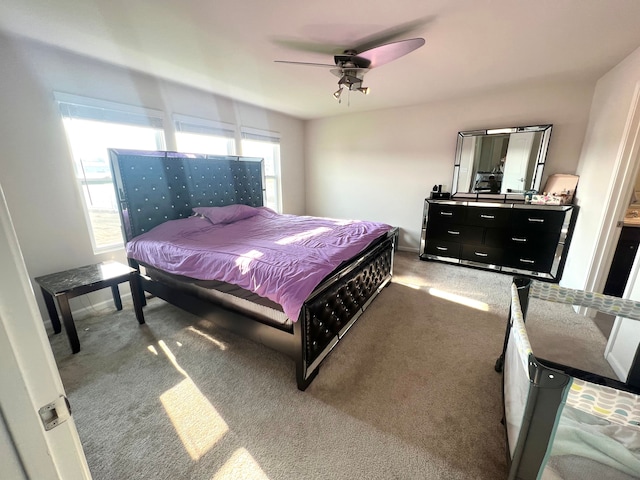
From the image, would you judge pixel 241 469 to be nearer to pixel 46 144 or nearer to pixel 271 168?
pixel 46 144

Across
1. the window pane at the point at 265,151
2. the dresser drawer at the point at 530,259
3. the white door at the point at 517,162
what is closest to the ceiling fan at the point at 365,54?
the window pane at the point at 265,151

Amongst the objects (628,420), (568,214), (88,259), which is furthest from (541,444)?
(88,259)

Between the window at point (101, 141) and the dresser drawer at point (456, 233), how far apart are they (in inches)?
154

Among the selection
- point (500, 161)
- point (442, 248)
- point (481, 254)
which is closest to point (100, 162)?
point (442, 248)

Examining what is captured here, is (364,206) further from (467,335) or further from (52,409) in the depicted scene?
(52,409)

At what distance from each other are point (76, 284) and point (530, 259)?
194 inches

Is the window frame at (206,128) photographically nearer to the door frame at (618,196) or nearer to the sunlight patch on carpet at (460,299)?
the sunlight patch on carpet at (460,299)

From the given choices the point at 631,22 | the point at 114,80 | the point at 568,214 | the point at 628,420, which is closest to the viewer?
the point at 628,420

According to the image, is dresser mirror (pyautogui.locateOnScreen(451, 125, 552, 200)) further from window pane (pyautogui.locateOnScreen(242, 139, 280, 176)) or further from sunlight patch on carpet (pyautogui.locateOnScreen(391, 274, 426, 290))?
window pane (pyautogui.locateOnScreen(242, 139, 280, 176))

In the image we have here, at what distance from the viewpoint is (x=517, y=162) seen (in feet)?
11.9

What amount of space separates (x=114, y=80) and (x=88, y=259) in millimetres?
1825

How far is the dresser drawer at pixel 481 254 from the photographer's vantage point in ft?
12.0

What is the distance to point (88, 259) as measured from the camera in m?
2.70

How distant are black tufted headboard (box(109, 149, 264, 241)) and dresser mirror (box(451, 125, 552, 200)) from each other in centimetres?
317
